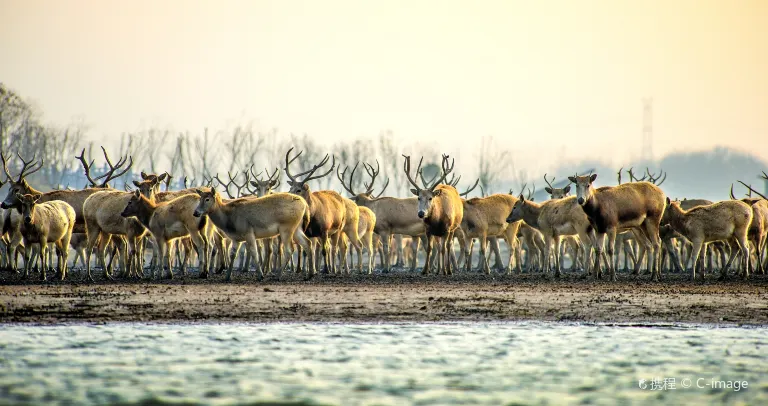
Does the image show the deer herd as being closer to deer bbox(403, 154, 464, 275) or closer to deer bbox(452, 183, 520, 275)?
deer bbox(403, 154, 464, 275)

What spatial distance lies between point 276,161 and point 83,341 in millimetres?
93596

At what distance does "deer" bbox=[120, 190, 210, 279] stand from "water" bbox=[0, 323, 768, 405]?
10.1 metres

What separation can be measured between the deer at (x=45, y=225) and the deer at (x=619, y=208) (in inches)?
495

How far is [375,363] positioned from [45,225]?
1486cm

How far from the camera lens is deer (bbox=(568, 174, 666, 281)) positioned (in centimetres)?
2505

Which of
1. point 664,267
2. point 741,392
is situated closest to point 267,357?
point 741,392

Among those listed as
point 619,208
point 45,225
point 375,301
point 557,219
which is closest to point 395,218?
point 557,219

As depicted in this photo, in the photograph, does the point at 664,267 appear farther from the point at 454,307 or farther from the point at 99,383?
the point at 99,383

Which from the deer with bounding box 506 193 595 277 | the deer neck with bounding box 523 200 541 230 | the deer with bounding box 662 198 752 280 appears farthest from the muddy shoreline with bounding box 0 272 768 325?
the deer neck with bounding box 523 200 541 230

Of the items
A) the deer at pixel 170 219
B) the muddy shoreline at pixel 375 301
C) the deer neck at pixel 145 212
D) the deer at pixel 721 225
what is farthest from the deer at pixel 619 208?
the deer neck at pixel 145 212

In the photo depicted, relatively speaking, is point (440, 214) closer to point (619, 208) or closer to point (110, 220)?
point (619, 208)

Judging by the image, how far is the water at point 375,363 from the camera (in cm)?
887

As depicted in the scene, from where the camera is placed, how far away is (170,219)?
24.0 meters

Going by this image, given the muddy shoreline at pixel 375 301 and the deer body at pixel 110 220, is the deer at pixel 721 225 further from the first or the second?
the deer body at pixel 110 220
